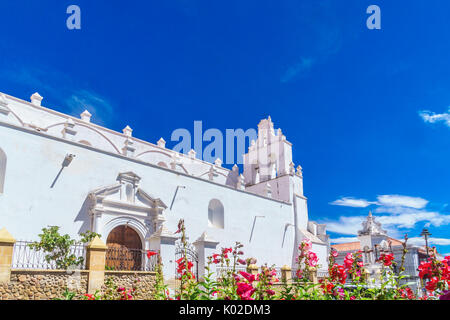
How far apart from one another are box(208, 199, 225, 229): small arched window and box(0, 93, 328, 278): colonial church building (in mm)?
57

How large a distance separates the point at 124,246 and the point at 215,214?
6670 mm

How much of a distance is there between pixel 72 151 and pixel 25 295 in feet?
23.7

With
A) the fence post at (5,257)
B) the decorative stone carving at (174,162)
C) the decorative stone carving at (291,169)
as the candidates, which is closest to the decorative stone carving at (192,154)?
the decorative stone carving at (174,162)

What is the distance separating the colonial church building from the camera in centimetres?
1255

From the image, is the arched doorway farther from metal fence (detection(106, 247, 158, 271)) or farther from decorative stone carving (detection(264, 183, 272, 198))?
decorative stone carving (detection(264, 183, 272, 198))

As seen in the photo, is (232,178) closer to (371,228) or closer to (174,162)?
(174,162)

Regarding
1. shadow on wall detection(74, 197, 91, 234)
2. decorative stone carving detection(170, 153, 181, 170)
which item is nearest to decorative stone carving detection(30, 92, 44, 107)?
decorative stone carving detection(170, 153, 181, 170)

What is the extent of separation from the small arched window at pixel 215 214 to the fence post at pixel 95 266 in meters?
10.8

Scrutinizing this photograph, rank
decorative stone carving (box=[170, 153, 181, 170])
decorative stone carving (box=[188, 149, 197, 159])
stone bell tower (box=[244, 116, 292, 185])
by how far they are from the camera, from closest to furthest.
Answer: decorative stone carving (box=[170, 153, 181, 170]), decorative stone carving (box=[188, 149, 197, 159]), stone bell tower (box=[244, 116, 292, 185])

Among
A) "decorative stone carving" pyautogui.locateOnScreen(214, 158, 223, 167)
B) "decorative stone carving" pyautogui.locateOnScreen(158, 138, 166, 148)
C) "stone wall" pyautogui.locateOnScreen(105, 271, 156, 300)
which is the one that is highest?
"decorative stone carving" pyautogui.locateOnScreen(158, 138, 166, 148)

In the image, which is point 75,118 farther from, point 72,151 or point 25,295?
point 25,295

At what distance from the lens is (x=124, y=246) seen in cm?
1499

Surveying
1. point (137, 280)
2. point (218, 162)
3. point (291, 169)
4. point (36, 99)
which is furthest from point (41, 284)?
point (218, 162)
